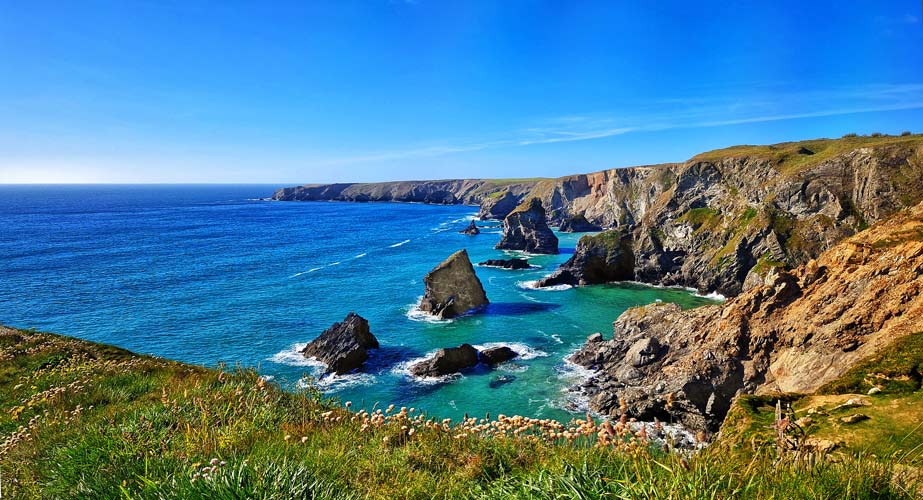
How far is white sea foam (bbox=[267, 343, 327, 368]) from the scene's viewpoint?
3625 cm

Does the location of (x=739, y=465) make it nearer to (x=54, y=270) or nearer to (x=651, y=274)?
(x=651, y=274)

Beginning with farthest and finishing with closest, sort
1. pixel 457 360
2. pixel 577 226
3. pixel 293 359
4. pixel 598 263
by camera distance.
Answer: pixel 577 226 < pixel 598 263 < pixel 293 359 < pixel 457 360

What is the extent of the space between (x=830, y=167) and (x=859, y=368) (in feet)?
188

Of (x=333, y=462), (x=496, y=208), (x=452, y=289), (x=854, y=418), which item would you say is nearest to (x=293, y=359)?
(x=452, y=289)

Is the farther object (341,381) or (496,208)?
(496,208)

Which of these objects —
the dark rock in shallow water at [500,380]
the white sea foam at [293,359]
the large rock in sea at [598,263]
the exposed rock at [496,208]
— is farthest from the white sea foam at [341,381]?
the exposed rock at [496,208]

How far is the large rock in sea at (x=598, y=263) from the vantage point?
6372 centimetres

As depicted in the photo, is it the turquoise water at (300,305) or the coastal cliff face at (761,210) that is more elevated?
the coastal cliff face at (761,210)

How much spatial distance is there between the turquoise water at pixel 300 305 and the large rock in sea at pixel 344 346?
103cm

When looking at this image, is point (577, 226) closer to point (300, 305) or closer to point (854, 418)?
point (300, 305)

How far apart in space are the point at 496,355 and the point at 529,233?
199 ft

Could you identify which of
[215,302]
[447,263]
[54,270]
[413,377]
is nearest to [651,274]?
[447,263]

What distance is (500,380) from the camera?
33.1m

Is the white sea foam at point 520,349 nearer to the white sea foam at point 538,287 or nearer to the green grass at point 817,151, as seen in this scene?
the white sea foam at point 538,287
